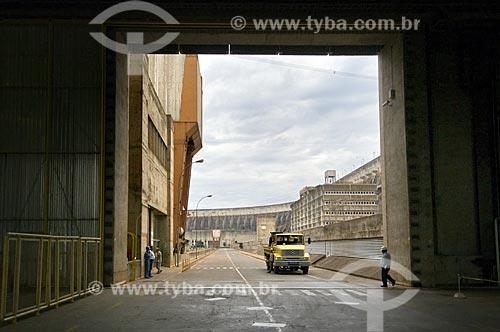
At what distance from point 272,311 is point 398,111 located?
575 inches

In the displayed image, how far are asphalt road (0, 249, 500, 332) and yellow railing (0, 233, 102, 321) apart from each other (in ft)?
1.65

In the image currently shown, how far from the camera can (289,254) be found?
129 ft

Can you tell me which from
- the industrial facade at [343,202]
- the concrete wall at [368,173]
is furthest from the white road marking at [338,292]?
the concrete wall at [368,173]

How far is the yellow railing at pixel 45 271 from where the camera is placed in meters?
14.9

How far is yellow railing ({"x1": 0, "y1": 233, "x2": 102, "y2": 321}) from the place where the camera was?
1485 cm

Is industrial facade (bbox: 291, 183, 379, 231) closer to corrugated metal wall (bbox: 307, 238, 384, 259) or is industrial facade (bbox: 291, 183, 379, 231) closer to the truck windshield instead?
corrugated metal wall (bbox: 307, 238, 384, 259)

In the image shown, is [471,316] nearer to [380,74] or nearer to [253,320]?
[253,320]

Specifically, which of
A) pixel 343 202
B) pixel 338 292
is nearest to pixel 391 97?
pixel 338 292

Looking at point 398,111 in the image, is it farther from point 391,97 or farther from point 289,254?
point 289,254

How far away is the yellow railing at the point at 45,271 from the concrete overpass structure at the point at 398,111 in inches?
123

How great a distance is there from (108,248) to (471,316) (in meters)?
15.7

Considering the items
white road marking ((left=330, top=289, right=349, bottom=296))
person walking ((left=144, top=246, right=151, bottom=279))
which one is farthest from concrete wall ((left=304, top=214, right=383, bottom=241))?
person walking ((left=144, top=246, right=151, bottom=279))

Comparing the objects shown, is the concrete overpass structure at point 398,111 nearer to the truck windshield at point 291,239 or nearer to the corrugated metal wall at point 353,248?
the corrugated metal wall at point 353,248

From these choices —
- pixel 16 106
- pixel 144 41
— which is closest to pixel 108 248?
pixel 16 106
